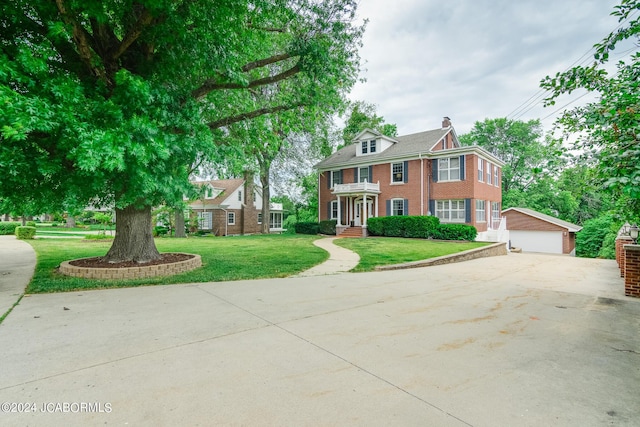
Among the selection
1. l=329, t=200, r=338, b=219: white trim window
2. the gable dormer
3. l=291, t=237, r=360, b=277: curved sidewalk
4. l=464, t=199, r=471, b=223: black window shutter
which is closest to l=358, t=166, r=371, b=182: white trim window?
the gable dormer

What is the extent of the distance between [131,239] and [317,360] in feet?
24.0

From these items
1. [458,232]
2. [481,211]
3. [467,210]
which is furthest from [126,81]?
[481,211]

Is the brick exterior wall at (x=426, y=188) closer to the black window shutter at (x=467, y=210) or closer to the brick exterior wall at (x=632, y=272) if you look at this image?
the black window shutter at (x=467, y=210)

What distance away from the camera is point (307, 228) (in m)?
27.2

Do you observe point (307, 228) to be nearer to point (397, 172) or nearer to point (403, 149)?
point (397, 172)

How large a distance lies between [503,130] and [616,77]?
134 feet

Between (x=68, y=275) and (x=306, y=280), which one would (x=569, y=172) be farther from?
(x=68, y=275)

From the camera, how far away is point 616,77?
481 centimetres

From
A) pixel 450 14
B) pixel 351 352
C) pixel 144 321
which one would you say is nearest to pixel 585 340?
pixel 351 352

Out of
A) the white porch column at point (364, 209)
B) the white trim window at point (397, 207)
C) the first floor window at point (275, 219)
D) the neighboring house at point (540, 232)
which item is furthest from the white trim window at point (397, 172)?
the first floor window at point (275, 219)

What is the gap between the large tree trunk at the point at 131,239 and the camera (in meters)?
8.27

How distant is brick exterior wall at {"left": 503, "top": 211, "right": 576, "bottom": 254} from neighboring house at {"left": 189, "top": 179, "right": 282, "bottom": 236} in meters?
24.2

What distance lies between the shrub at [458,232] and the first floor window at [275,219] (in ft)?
65.4

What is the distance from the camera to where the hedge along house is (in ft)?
68.1
